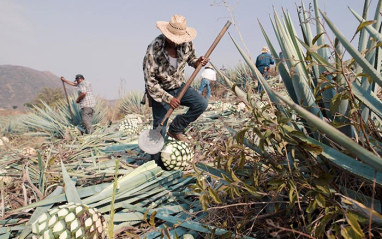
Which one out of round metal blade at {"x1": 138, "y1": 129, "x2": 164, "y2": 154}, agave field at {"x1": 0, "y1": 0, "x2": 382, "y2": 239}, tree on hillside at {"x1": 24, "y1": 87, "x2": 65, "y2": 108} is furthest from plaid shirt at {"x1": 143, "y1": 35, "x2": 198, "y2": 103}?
tree on hillside at {"x1": 24, "y1": 87, "x2": 65, "y2": 108}

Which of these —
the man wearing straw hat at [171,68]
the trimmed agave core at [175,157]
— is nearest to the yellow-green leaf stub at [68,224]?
the trimmed agave core at [175,157]

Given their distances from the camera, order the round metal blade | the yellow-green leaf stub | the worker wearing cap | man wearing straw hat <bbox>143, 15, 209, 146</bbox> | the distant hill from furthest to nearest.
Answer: the distant hill → the worker wearing cap → man wearing straw hat <bbox>143, 15, 209, 146</bbox> → the round metal blade → the yellow-green leaf stub

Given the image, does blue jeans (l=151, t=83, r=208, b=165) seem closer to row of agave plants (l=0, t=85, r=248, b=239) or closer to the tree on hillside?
row of agave plants (l=0, t=85, r=248, b=239)

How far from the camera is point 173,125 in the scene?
341 cm

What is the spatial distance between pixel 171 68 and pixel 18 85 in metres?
109

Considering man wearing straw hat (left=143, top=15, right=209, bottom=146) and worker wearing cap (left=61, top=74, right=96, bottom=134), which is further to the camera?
worker wearing cap (left=61, top=74, right=96, bottom=134)

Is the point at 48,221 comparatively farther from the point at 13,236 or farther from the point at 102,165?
the point at 102,165

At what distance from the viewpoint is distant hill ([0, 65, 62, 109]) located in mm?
84188

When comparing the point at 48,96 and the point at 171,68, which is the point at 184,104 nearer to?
the point at 171,68

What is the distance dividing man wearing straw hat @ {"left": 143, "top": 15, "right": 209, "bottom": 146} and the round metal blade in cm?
31

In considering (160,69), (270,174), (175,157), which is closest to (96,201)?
(175,157)

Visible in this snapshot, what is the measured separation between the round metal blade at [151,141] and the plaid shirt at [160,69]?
375 millimetres

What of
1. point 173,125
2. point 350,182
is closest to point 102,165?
point 173,125

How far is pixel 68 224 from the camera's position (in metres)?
1.61
